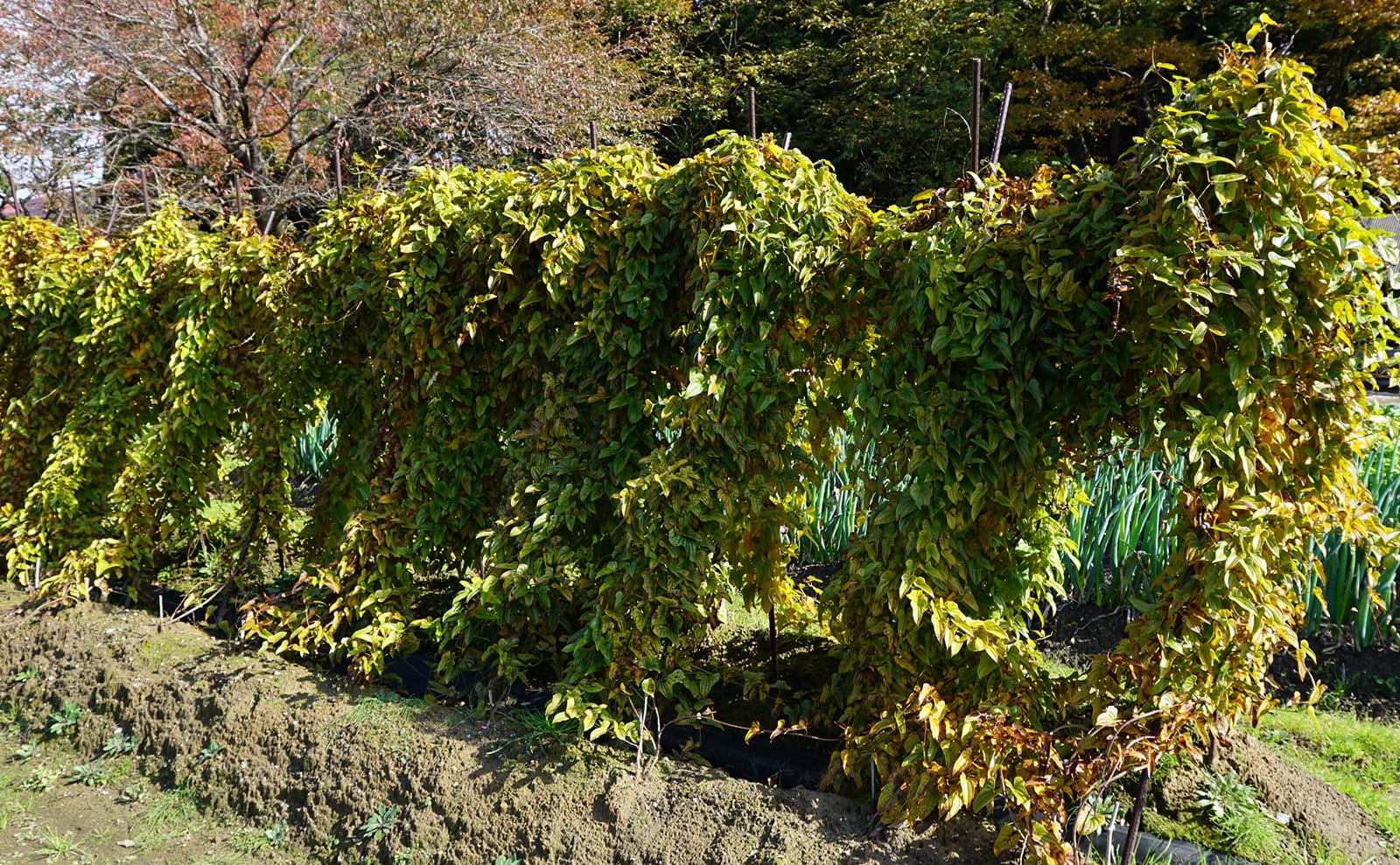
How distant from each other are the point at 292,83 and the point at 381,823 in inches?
437

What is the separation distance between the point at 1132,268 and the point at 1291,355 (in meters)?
0.42

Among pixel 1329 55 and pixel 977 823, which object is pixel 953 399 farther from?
pixel 1329 55

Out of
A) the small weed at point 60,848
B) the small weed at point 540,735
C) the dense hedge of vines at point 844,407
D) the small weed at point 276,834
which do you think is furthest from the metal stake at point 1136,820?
the small weed at point 60,848

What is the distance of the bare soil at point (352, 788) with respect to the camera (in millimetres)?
2430

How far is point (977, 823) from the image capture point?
7.91ft

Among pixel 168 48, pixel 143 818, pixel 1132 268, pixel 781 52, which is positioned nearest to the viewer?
pixel 1132 268

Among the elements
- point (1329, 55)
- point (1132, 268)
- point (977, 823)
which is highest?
point (1329, 55)

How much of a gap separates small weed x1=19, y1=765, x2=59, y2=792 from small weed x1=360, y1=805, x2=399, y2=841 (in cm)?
143

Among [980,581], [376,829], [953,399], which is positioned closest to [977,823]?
[980,581]

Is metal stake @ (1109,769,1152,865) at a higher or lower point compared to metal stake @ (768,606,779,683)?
lower

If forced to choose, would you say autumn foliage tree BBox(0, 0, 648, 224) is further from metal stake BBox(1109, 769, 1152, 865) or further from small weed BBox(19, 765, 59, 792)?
metal stake BBox(1109, 769, 1152, 865)

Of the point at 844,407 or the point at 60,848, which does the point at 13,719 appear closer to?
the point at 60,848

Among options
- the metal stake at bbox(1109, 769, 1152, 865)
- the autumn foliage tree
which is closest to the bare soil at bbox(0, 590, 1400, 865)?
the metal stake at bbox(1109, 769, 1152, 865)

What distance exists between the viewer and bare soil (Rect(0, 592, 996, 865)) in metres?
2.43
